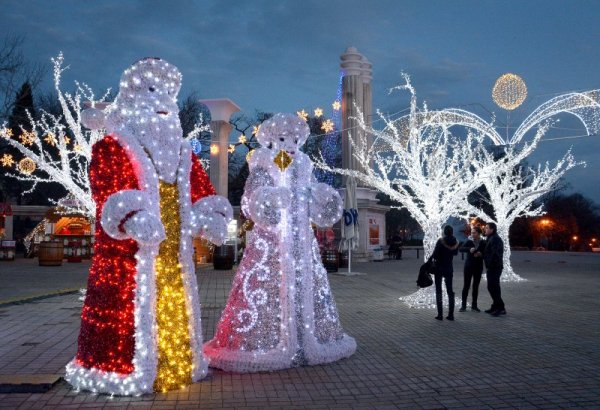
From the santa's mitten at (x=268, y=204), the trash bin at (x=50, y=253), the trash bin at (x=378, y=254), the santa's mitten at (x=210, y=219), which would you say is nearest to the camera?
the santa's mitten at (x=210, y=219)

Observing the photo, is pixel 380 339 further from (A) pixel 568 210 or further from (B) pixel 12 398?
(A) pixel 568 210

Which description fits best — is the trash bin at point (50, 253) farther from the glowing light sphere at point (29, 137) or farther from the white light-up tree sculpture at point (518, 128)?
the white light-up tree sculpture at point (518, 128)

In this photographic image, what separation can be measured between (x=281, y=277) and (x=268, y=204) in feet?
2.57

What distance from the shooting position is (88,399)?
4.78m

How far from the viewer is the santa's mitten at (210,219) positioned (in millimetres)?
5312

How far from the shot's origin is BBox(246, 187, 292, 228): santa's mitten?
19.1ft

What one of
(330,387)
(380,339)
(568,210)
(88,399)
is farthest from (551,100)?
(568,210)

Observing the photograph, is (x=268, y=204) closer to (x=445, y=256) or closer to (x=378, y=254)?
(x=445, y=256)

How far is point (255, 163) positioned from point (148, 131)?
1419 mm

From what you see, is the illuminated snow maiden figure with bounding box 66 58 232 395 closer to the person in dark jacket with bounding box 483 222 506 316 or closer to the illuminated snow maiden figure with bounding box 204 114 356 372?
the illuminated snow maiden figure with bounding box 204 114 356 372

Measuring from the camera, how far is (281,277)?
5832 mm

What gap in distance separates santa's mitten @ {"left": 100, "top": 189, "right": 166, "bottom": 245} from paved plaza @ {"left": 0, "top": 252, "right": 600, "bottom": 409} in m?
1.41

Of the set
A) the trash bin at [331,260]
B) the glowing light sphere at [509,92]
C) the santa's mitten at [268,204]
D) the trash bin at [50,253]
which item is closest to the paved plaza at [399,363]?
the santa's mitten at [268,204]

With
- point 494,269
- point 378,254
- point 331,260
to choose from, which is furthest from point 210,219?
point 378,254
